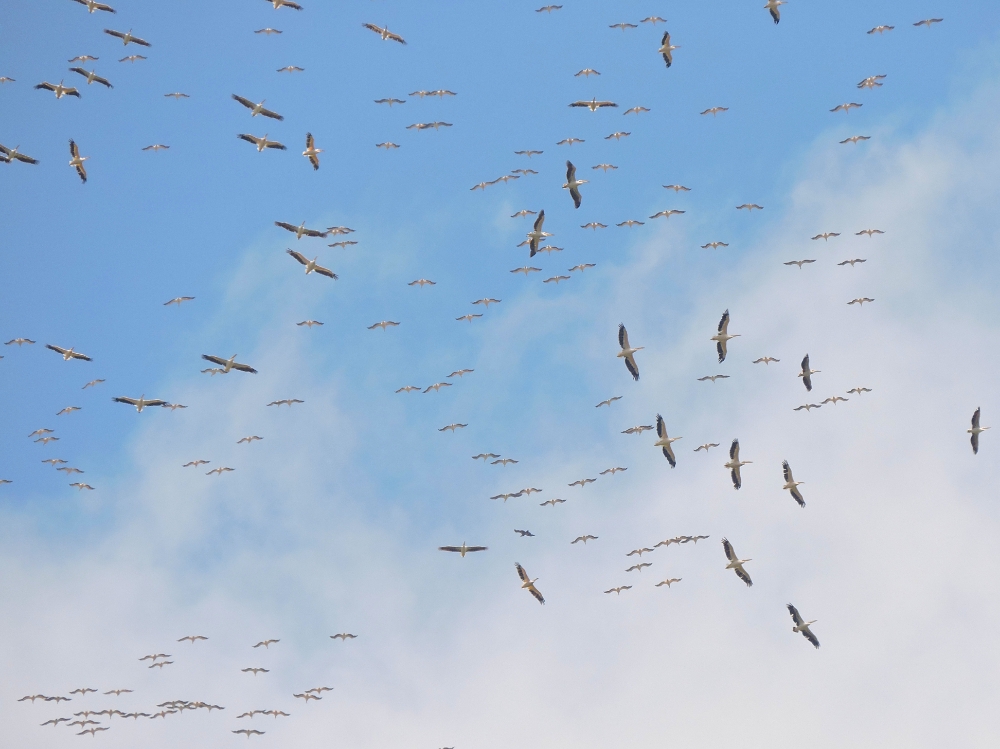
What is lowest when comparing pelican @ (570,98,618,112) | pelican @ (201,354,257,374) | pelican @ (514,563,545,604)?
pelican @ (514,563,545,604)

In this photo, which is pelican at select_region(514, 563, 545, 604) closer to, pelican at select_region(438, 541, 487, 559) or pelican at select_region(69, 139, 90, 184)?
pelican at select_region(438, 541, 487, 559)

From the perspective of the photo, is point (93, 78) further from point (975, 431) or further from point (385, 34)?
point (975, 431)

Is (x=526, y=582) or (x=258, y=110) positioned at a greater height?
(x=258, y=110)

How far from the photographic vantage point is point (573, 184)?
72062 mm

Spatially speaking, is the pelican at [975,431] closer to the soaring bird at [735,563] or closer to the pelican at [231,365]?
the soaring bird at [735,563]

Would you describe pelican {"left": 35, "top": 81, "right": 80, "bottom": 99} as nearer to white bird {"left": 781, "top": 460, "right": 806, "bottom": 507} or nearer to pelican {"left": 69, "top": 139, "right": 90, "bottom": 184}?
pelican {"left": 69, "top": 139, "right": 90, "bottom": 184}

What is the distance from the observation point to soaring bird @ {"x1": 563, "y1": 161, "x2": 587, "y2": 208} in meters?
70.9

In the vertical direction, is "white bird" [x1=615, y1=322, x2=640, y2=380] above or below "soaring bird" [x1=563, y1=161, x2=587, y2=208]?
below

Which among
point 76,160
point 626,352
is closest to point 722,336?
point 626,352

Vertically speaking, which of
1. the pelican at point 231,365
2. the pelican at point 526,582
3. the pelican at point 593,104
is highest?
the pelican at point 593,104

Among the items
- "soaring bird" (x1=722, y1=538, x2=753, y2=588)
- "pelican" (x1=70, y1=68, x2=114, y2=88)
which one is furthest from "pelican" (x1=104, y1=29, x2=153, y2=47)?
"soaring bird" (x1=722, y1=538, x2=753, y2=588)

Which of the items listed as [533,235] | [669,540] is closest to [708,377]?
[669,540]

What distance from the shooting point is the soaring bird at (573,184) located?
7088 centimetres

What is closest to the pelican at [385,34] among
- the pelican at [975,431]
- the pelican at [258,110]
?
the pelican at [258,110]
